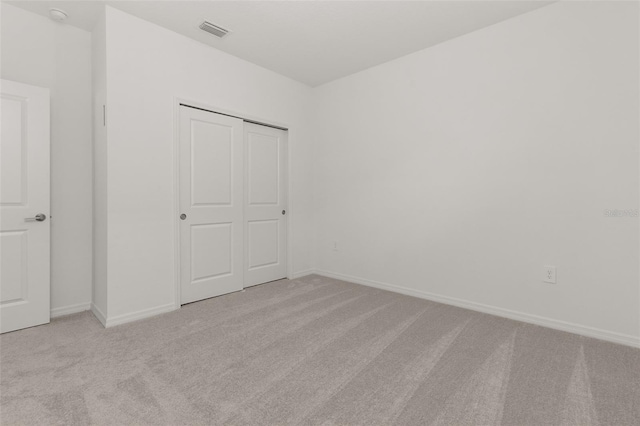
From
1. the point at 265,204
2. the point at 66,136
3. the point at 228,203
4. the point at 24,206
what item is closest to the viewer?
the point at 24,206

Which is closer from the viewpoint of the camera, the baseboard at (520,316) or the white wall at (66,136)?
the baseboard at (520,316)

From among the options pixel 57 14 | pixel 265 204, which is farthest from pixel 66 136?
pixel 265 204

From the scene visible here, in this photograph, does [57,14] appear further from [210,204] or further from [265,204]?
[265,204]

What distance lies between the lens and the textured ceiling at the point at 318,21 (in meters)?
2.62

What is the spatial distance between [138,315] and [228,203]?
1.43 m

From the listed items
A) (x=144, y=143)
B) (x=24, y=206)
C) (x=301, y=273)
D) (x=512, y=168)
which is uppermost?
(x=144, y=143)

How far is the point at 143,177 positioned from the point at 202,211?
0.68 m

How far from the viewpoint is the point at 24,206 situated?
2.59m

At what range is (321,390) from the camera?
1.74m

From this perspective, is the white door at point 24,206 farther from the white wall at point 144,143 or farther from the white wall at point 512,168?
the white wall at point 512,168

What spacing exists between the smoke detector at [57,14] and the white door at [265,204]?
6.06ft

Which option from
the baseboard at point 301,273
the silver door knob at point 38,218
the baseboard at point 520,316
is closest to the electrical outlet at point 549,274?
the baseboard at point 520,316

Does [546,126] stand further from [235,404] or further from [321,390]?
[235,404]

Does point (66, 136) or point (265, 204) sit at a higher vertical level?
point (66, 136)
